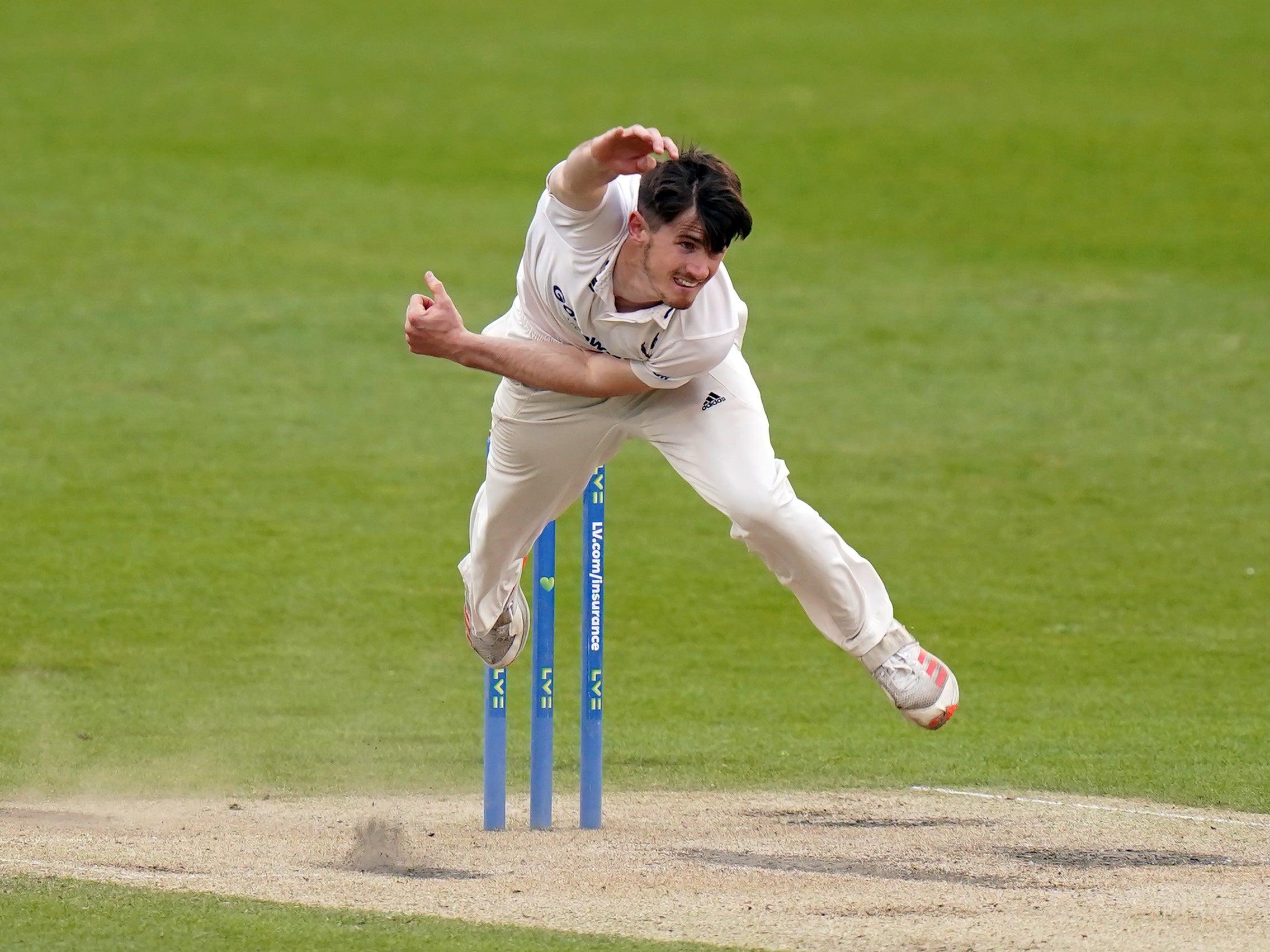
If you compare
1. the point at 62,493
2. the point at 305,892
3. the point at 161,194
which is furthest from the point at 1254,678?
the point at 161,194

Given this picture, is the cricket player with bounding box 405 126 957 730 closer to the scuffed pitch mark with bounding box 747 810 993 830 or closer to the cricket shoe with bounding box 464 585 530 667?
the cricket shoe with bounding box 464 585 530 667

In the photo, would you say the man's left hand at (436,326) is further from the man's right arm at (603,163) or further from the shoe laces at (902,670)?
the shoe laces at (902,670)

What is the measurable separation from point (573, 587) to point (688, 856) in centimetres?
542

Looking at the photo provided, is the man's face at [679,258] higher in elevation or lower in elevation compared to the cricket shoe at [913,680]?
higher

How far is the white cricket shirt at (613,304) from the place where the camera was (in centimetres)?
651

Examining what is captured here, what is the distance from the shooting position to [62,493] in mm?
13938

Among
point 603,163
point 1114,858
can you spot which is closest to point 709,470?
point 603,163

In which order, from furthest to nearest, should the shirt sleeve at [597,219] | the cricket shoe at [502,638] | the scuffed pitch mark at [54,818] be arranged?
the cricket shoe at [502,638]
the scuffed pitch mark at [54,818]
the shirt sleeve at [597,219]

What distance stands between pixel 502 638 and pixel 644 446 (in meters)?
8.70

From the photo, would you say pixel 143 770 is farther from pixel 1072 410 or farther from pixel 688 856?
pixel 1072 410

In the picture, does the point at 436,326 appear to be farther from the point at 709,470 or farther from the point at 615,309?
the point at 709,470

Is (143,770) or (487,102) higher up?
(487,102)

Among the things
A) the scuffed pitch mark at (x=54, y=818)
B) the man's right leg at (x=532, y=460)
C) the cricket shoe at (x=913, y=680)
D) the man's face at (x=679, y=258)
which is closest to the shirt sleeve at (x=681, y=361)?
the man's face at (x=679, y=258)

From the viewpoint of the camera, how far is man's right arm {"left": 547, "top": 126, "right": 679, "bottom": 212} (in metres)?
6.04
